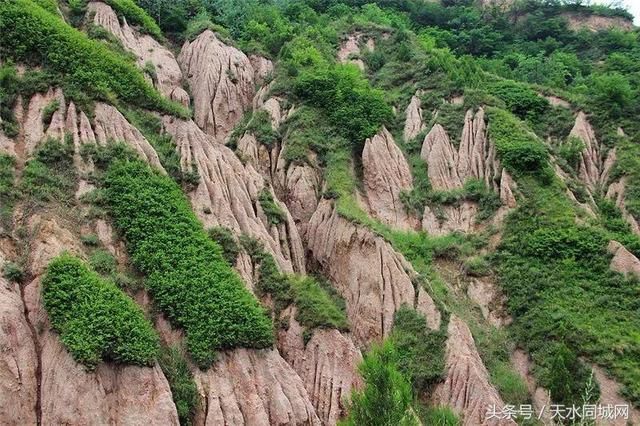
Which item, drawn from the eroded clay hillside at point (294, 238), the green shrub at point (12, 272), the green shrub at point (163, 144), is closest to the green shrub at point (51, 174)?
the eroded clay hillside at point (294, 238)

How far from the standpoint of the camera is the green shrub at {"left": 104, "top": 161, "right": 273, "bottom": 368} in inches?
742

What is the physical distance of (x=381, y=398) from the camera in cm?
1272

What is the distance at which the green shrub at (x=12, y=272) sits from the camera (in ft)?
55.4

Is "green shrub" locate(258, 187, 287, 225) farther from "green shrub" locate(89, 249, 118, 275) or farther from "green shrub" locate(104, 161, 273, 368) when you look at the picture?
"green shrub" locate(89, 249, 118, 275)

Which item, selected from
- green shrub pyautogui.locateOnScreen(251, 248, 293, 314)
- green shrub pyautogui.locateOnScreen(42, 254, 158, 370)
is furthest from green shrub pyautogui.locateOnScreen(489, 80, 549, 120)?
green shrub pyautogui.locateOnScreen(42, 254, 158, 370)

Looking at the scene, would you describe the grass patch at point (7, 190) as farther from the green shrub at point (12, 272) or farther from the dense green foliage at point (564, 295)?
the dense green foliage at point (564, 295)

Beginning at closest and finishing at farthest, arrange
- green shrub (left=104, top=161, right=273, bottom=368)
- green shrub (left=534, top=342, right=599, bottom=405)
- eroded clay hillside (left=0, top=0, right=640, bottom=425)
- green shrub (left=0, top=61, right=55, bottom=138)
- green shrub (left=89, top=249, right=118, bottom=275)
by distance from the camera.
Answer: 1. eroded clay hillside (left=0, top=0, right=640, bottom=425)
2. green shrub (left=89, top=249, right=118, bottom=275)
3. green shrub (left=104, top=161, right=273, bottom=368)
4. green shrub (left=534, top=342, right=599, bottom=405)
5. green shrub (left=0, top=61, right=55, bottom=138)

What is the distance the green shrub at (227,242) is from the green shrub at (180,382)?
157 inches

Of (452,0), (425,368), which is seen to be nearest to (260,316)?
(425,368)

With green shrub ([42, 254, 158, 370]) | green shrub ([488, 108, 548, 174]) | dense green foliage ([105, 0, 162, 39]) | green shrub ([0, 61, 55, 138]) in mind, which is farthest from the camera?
dense green foliage ([105, 0, 162, 39])

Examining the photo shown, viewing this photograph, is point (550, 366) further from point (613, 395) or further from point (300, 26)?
point (300, 26)

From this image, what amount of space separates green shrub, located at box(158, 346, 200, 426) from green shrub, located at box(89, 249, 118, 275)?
8.82 feet

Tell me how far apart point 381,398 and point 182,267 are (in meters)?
8.92

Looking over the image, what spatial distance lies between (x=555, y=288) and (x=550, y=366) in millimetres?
3323
